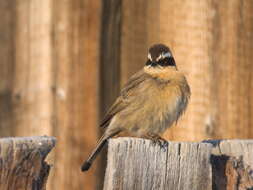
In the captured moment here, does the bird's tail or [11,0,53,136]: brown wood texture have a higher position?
[11,0,53,136]: brown wood texture

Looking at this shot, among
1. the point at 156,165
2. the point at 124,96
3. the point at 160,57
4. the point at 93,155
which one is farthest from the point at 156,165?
the point at 160,57

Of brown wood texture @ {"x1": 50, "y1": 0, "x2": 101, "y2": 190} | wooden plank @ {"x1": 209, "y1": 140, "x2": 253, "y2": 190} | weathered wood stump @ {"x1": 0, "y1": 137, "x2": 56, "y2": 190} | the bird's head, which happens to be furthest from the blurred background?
weathered wood stump @ {"x1": 0, "y1": 137, "x2": 56, "y2": 190}

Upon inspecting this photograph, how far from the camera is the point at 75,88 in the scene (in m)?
4.78

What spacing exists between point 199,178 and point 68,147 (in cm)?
146

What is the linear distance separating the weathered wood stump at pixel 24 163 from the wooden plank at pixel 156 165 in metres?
0.36

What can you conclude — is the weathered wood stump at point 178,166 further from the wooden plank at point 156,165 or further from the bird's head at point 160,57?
the bird's head at point 160,57

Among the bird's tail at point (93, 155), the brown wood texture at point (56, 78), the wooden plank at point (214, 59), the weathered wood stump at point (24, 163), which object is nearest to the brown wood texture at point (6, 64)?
the brown wood texture at point (56, 78)

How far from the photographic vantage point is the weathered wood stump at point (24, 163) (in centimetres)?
308

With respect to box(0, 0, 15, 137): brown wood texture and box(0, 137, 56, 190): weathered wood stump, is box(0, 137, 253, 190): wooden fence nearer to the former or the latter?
box(0, 137, 56, 190): weathered wood stump

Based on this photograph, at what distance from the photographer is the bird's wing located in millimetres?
5156

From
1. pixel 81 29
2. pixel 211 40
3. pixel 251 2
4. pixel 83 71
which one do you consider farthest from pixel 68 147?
pixel 251 2

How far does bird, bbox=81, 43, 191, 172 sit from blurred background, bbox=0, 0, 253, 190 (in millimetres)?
601

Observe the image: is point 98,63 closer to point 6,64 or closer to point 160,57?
point 6,64

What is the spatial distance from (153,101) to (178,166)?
8.48ft
